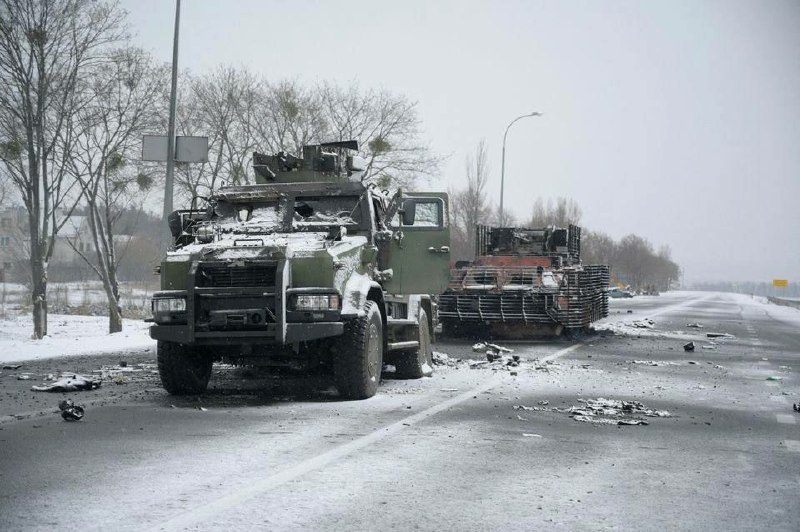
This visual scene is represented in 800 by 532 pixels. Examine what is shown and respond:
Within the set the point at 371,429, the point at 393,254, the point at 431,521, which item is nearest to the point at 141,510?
the point at 431,521

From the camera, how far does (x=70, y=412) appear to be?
8883 millimetres

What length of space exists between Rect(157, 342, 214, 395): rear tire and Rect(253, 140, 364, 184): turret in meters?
2.73

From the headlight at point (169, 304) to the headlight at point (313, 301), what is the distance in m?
1.18

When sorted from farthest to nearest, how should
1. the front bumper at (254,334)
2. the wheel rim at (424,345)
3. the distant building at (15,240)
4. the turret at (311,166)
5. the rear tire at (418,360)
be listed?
the distant building at (15,240) < the wheel rim at (424,345) < the rear tire at (418,360) < the turret at (311,166) < the front bumper at (254,334)

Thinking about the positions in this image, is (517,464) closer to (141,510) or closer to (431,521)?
(431,521)

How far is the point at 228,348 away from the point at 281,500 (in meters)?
5.00

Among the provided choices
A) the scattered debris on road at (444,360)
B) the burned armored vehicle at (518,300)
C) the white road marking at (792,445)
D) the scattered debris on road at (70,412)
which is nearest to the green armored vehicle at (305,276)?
the scattered debris on road at (70,412)

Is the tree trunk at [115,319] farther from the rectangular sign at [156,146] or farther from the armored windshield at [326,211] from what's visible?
the armored windshield at [326,211]

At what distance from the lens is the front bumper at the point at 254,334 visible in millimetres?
9719

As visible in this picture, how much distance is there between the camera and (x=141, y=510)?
5191mm

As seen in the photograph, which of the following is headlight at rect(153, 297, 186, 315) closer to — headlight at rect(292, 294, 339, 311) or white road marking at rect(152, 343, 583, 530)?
headlight at rect(292, 294, 339, 311)

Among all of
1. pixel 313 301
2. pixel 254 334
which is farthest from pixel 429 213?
pixel 254 334

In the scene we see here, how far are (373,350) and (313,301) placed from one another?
1.18 metres

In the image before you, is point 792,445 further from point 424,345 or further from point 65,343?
point 65,343
